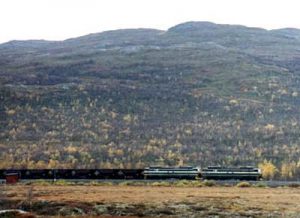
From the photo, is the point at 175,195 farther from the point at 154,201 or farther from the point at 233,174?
the point at 233,174

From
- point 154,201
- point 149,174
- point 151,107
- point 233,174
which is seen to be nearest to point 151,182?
point 149,174

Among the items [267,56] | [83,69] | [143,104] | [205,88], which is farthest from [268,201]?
[267,56]

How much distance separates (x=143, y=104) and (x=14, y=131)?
66.8 ft

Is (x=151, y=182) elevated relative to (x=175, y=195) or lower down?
elevated

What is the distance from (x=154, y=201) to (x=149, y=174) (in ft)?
48.5

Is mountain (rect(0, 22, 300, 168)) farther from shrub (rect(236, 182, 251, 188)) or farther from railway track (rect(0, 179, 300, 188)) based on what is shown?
shrub (rect(236, 182, 251, 188))

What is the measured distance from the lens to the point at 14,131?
7812 centimetres

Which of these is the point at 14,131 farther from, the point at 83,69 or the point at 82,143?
the point at 83,69

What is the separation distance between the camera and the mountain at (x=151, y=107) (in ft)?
219

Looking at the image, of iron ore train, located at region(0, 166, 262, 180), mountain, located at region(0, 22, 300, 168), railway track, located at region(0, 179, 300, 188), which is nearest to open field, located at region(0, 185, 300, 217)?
railway track, located at region(0, 179, 300, 188)

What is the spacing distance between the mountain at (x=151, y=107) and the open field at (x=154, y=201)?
21212mm

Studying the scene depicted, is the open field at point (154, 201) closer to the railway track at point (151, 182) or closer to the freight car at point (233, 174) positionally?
the railway track at point (151, 182)

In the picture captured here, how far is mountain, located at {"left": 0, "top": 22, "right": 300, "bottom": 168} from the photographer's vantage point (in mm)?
66750

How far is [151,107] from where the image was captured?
9006 cm
